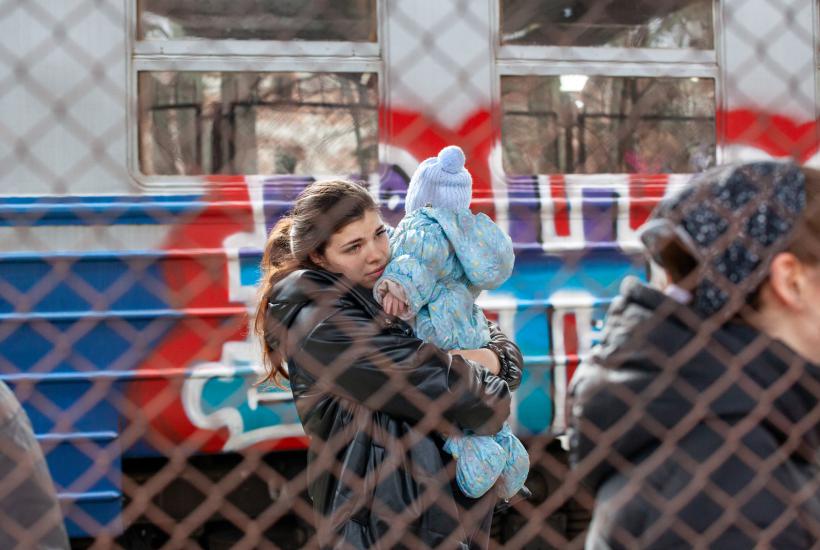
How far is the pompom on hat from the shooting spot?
7.26 ft

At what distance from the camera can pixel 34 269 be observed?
119 inches

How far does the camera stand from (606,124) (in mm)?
3309

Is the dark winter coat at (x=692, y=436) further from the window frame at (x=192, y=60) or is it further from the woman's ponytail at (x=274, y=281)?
the window frame at (x=192, y=60)

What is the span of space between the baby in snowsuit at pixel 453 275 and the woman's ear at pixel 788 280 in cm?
80

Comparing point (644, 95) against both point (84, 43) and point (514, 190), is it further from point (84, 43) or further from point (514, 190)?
point (84, 43)

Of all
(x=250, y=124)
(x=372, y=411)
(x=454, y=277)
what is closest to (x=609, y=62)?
(x=250, y=124)

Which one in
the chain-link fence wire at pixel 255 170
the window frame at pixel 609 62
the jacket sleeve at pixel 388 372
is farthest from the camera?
the window frame at pixel 609 62

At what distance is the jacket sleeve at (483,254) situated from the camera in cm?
214

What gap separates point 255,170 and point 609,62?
121 centimetres

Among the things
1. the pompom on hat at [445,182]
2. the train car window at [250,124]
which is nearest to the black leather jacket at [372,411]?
the pompom on hat at [445,182]

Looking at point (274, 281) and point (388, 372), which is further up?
point (274, 281)

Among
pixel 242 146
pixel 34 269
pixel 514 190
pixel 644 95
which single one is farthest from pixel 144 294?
pixel 644 95

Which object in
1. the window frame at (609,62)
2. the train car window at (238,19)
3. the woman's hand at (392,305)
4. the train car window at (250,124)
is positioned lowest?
the woman's hand at (392,305)

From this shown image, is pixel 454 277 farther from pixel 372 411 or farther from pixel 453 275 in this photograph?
pixel 372 411
